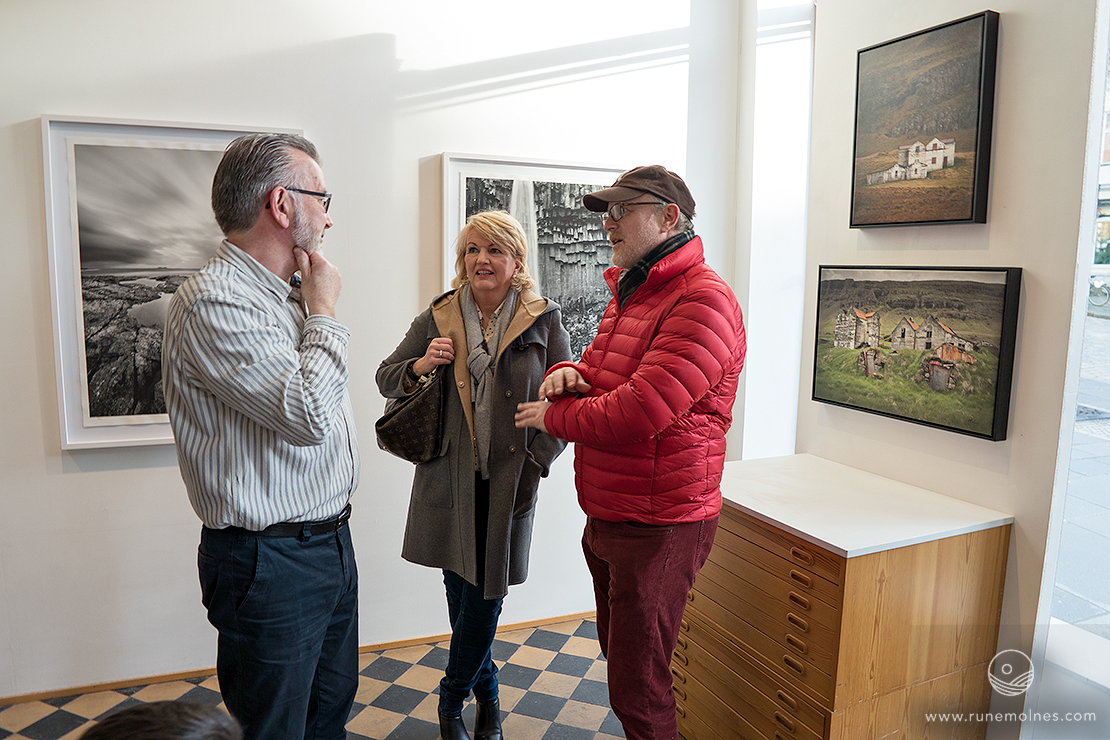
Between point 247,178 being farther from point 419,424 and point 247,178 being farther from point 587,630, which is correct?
point 587,630

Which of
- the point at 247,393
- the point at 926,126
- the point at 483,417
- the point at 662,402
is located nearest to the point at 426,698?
the point at 483,417

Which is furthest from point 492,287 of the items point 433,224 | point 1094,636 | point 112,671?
point 112,671

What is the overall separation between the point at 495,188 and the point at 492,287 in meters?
0.99

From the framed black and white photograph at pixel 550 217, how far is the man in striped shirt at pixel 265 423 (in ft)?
4.69

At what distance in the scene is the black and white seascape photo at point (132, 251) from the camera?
2.64m

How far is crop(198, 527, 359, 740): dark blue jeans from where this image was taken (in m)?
1.53

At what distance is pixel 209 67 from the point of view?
8.93 ft

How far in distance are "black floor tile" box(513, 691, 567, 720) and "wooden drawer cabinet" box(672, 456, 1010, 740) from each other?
657 millimetres

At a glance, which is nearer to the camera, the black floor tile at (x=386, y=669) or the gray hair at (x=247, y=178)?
the gray hair at (x=247, y=178)

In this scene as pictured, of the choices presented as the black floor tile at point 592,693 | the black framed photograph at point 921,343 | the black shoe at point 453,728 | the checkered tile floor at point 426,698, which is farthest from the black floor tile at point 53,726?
the black framed photograph at point 921,343

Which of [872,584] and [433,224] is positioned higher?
[433,224]

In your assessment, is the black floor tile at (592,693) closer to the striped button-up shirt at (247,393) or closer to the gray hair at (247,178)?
the striped button-up shirt at (247,393)

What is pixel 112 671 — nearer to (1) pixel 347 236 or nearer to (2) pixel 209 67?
(1) pixel 347 236

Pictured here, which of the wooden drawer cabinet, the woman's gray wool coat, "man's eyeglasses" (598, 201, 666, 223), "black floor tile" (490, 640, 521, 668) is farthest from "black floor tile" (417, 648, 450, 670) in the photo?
"man's eyeglasses" (598, 201, 666, 223)
